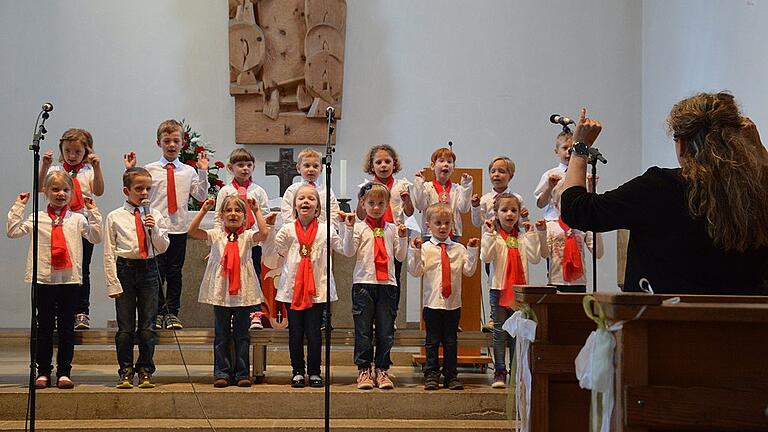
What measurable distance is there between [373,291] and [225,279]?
91 cm

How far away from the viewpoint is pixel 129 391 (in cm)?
572

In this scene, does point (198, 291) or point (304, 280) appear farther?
point (198, 291)

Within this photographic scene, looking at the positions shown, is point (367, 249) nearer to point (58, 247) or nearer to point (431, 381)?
point (431, 381)

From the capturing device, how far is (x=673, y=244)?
2.79 meters

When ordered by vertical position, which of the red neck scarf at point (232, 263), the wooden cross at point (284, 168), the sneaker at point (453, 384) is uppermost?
the wooden cross at point (284, 168)

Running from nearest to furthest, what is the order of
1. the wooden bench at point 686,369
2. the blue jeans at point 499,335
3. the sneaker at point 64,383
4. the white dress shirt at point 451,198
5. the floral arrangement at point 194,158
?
the wooden bench at point 686,369
the sneaker at point 64,383
the blue jeans at point 499,335
the white dress shirt at point 451,198
the floral arrangement at point 194,158

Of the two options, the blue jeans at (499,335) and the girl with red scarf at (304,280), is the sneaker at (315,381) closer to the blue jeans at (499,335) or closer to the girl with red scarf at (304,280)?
the girl with red scarf at (304,280)

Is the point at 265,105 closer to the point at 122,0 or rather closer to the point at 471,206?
the point at 122,0

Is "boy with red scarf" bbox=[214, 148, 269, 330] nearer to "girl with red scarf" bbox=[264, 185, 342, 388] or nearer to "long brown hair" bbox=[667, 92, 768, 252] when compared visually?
"girl with red scarf" bbox=[264, 185, 342, 388]

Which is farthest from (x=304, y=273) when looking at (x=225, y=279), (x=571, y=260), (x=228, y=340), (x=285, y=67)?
(x=285, y=67)

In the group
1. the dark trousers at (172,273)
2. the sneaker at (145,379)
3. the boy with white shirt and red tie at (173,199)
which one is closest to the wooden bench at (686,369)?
the sneaker at (145,379)

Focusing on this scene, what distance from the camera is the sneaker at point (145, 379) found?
19.1 ft

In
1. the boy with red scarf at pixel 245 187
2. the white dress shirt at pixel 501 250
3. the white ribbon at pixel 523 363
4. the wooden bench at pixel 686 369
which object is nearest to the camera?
the wooden bench at pixel 686 369

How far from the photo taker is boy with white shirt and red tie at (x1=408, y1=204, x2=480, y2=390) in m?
5.92
